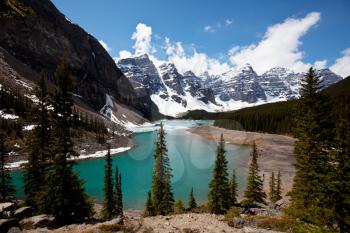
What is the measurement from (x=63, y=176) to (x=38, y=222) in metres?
3.84

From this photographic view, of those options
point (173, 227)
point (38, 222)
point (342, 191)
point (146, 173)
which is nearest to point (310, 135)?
point (342, 191)

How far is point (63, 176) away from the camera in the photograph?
2259cm

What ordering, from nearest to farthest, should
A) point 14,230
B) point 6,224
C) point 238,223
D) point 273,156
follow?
point 14,230, point 6,224, point 238,223, point 273,156

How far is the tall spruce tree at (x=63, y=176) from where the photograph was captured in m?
22.1

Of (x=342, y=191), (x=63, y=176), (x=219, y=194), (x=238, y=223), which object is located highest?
(x=342, y=191)

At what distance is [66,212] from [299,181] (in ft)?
63.2

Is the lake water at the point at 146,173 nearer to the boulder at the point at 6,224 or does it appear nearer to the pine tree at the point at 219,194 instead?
the pine tree at the point at 219,194

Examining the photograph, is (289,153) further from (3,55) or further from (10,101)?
Answer: (3,55)

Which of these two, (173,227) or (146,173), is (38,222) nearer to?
(173,227)

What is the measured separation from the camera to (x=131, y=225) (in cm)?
1972

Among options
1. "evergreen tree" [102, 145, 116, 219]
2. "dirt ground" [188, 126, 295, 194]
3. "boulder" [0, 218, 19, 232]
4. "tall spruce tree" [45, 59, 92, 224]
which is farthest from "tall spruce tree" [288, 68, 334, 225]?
"dirt ground" [188, 126, 295, 194]

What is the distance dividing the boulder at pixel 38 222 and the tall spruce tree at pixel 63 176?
61 cm

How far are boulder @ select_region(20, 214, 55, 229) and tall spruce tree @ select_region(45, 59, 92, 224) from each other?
61cm

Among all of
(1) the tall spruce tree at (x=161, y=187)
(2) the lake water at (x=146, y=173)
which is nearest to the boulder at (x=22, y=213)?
(1) the tall spruce tree at (x=161, y=187)
